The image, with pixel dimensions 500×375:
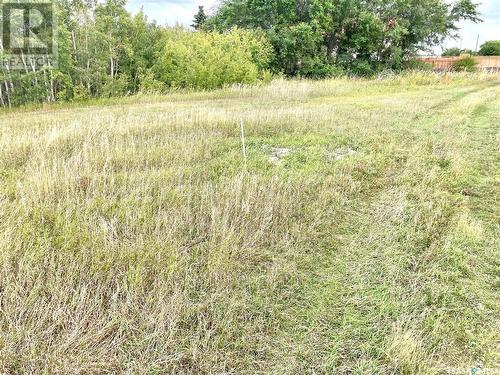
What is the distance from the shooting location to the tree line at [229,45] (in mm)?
12438

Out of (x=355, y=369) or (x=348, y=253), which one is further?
(x=348, y=253)

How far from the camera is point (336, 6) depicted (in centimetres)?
1930

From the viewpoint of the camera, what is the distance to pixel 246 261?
253 centimetres

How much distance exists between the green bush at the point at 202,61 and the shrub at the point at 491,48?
29.8 metres

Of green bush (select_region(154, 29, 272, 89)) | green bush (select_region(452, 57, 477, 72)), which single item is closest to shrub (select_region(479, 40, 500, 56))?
green bush (select_region(452, 57, 477, 72))

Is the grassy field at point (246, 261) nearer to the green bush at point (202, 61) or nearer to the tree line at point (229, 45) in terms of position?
the tree line at point (229, 45)

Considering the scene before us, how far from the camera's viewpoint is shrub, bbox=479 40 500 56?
32812mm

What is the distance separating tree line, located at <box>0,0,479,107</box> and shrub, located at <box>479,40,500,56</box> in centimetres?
1587

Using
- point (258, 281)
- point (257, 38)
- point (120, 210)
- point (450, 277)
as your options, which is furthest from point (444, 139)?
point (257, 38)

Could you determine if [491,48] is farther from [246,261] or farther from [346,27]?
[246,261]

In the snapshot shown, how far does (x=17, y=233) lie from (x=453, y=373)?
112 inches

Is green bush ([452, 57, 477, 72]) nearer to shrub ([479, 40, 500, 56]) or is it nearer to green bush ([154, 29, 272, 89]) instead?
shrub ([479, 40, 500, 56])

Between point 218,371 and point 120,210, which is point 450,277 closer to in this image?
point 218,371

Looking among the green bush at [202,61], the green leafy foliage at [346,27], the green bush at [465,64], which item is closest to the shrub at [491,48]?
the green bush at [465,64]
